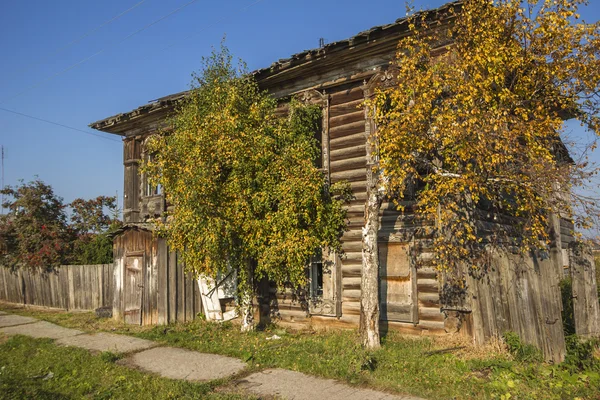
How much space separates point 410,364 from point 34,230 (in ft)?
53.6

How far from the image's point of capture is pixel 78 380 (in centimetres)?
746

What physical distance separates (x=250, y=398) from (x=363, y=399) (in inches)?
56.5

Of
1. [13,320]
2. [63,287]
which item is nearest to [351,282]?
[13,320]

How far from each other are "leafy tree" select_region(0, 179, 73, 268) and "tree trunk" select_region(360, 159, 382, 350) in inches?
545

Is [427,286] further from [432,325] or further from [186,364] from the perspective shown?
[186,364]

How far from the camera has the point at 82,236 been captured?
19.0 metres

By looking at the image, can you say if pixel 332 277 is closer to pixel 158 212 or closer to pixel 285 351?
pixel 285 351

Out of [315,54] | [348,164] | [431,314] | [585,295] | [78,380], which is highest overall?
[315,54]

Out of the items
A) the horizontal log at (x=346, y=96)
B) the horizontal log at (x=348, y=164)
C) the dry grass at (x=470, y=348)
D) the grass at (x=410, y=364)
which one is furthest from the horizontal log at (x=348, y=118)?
the dry grass at (x=470, y=348)

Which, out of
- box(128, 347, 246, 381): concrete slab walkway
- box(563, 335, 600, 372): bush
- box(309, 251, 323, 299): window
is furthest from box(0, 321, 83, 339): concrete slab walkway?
box(563, 335, 600, 372): bush

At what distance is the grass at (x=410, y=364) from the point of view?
6.31 m

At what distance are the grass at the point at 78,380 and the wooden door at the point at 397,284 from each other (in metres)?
4.60

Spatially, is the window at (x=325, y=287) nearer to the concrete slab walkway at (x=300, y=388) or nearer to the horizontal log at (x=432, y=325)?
the horizontal log at (x=432, y=325)

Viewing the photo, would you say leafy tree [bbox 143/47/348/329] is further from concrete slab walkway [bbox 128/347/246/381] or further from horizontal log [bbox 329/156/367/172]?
concrete slab walkway [bbox 128/347/246/381]
